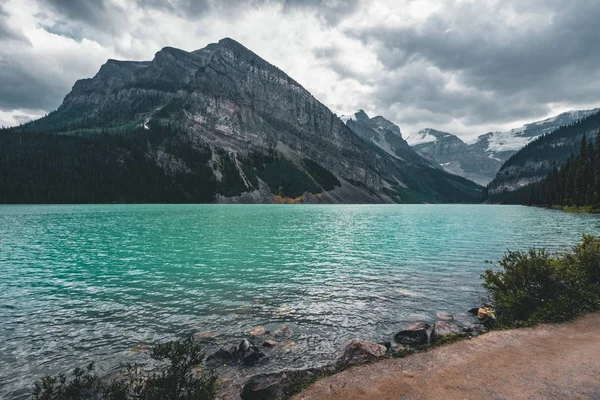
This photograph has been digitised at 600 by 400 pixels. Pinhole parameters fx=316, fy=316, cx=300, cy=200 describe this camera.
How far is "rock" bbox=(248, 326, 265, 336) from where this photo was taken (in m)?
16.9

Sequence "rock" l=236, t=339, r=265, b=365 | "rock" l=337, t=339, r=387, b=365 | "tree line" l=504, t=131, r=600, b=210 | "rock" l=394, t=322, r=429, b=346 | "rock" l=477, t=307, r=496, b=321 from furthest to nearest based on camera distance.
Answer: "tree line" l=504, t=131, r=600, b=210 < "rock" l=477, t=307, r=496, b=321 < "rock" l=394, t=322, r=429, b=346 < "rock" l=236, t=339, r=265, b=365 < "rock" l=337, t=339, r=387, b=365

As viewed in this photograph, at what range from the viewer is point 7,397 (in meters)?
11.2

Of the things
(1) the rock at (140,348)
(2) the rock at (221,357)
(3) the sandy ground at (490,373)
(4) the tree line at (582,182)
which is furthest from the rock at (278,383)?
(4) the tree line at (582,182)

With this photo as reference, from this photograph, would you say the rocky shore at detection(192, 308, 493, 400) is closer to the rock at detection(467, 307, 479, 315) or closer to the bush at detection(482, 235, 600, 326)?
the rock at detection(467, 307, 479, 315)

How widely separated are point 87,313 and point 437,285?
25.5m

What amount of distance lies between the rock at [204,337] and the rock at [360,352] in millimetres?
6671

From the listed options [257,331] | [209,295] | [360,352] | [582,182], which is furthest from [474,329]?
[582,182]

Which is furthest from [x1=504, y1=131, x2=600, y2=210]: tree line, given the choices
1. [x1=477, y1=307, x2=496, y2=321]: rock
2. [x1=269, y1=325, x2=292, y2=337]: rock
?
[x1=269, y1=325, x2=292, y2=337]: rock

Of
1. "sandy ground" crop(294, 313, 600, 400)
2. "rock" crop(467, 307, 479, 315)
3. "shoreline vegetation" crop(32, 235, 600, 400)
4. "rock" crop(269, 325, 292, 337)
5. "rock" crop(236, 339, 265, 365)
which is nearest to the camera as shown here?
"sandy ground" crop(294, 313, 600, 400)

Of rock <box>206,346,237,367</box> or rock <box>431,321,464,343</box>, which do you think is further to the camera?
rock <box>431,321,464,343</box>

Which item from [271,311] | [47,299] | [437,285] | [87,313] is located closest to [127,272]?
[47,299]

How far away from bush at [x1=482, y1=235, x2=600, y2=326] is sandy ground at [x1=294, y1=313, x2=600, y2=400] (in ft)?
5.51

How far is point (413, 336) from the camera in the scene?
15570 millimetres

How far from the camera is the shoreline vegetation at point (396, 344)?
10.1 meters
